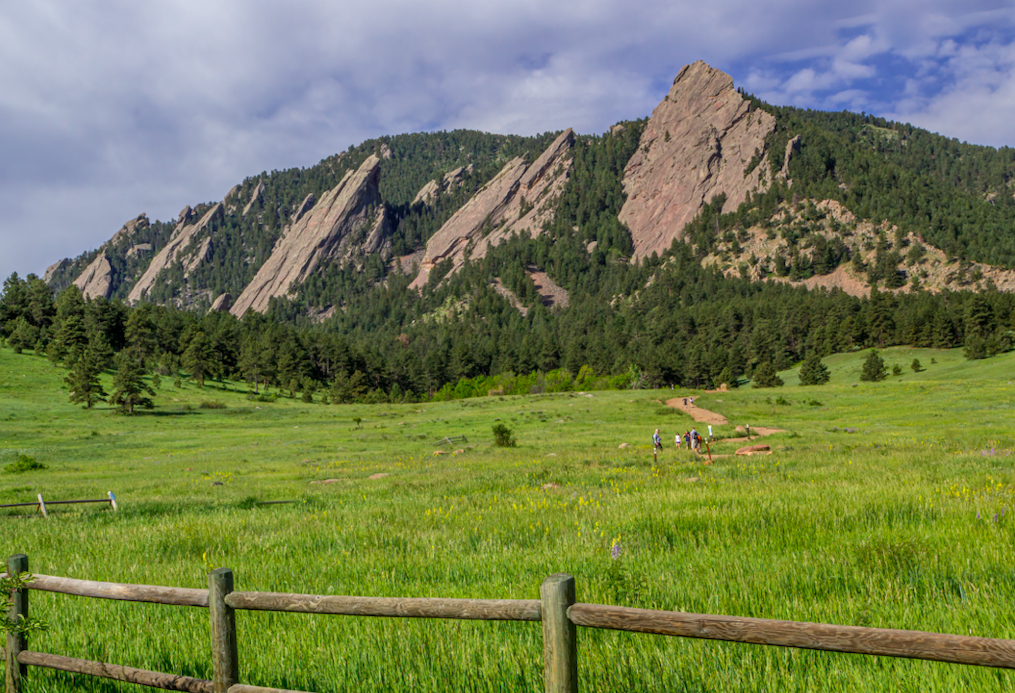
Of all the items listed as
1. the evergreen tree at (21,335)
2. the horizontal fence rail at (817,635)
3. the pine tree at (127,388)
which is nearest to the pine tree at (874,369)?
the pine tree at (127,388)

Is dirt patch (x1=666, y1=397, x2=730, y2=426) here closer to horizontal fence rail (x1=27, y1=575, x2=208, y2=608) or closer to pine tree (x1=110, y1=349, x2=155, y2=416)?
horizontal fence rail (x1=27, y1=575, x2=208, y2=608)

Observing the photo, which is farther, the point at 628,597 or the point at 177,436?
the point at 177,436

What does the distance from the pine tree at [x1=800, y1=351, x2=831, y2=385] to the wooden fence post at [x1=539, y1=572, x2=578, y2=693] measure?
4654 inches

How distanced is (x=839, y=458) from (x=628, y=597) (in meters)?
15.3

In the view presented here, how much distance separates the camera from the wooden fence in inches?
96.7

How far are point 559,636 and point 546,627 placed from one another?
8 cm

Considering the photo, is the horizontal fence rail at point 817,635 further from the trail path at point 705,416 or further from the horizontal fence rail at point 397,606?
the trail path at point 705,416

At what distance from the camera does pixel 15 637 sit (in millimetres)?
4582

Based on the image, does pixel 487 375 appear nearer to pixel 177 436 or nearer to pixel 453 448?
pixel 177 436

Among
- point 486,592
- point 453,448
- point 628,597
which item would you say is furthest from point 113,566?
point 453,448

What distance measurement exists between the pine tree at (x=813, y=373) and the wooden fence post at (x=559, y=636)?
388 feet

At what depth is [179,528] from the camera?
416 inches

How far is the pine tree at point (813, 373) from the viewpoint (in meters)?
107

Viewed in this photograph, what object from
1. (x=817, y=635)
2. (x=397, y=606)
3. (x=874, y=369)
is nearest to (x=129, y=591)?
(x=397, y=606)
